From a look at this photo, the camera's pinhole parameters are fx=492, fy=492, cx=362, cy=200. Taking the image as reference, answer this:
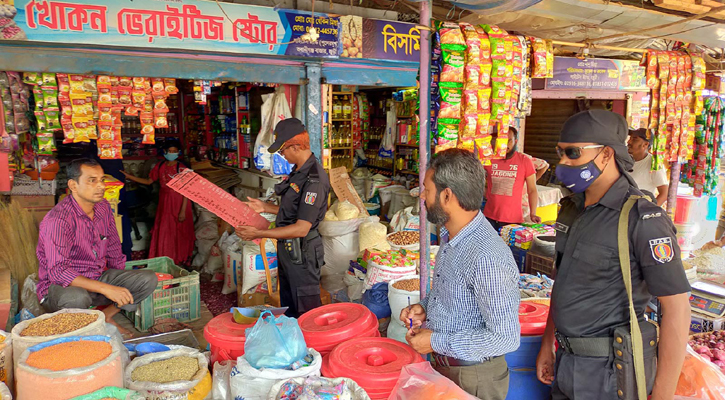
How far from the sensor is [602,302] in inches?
72.7

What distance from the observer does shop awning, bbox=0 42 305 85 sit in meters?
3.39

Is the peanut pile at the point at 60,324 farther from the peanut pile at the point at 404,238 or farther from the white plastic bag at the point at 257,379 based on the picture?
the peanut pile at the point at 404,238

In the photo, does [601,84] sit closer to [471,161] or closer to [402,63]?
[402,63]

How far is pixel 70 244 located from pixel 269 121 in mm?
2046

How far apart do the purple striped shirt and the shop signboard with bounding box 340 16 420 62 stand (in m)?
2.38

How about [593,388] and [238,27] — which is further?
[238,27]

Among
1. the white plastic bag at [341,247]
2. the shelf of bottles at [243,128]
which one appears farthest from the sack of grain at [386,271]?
the shelf of bottles at [243,128]

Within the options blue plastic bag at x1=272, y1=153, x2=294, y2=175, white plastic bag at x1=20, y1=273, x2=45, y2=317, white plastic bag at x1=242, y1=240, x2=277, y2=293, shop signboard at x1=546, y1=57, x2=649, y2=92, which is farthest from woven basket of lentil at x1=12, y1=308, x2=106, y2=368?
shop signboard at x1=546, y1=57, x2=649, y2=92

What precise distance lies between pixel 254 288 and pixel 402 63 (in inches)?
99.7

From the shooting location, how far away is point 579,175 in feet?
6.16

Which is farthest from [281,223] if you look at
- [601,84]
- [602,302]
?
[601,84]

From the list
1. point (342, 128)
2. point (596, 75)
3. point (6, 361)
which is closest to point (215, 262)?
point (342, 128)

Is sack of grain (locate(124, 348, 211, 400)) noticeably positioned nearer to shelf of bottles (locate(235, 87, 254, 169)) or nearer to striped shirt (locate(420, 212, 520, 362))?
striped shirt (locate(420, 212, 520, 362))

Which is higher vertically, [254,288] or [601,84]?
[601,84]
